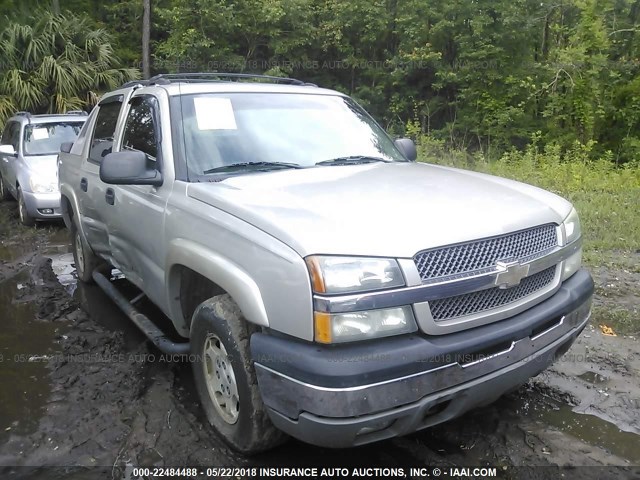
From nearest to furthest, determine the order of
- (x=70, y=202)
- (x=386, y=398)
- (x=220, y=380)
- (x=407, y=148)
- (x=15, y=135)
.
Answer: (x=386, y=398)
(x=220, y=380)
(x=407, y=148)
(x=70, y=202)
(x=15, y=135)

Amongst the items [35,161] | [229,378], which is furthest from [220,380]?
[35,161]

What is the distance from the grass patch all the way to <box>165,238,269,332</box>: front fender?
176 inches

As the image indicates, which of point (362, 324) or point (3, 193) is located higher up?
point (362, 324)

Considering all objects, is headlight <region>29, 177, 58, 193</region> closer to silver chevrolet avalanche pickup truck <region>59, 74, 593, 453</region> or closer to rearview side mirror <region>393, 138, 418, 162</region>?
silver chevrolet avalanche pickup truck <region>59, 74, 593, 453</region>

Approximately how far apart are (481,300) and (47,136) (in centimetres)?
888

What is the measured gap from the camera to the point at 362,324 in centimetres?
215

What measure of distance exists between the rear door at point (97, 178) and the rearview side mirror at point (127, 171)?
121 cm

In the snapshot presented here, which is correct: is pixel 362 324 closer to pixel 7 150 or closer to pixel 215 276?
pixel 215 276

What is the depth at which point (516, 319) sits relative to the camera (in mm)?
2516

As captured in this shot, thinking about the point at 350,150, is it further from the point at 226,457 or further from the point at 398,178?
the point at 226,457

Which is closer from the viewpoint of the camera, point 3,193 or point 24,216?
point 24,216

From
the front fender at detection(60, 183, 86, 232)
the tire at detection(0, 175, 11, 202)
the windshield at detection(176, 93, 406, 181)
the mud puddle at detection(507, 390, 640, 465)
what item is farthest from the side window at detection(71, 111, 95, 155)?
the tire at detection(0, 175, 11, 202)

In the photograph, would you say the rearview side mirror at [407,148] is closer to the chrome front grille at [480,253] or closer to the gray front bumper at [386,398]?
the chrome front grille at [480,253]

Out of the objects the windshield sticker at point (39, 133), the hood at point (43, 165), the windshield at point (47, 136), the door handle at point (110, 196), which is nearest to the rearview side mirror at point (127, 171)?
the door handle at point (110, 196)
